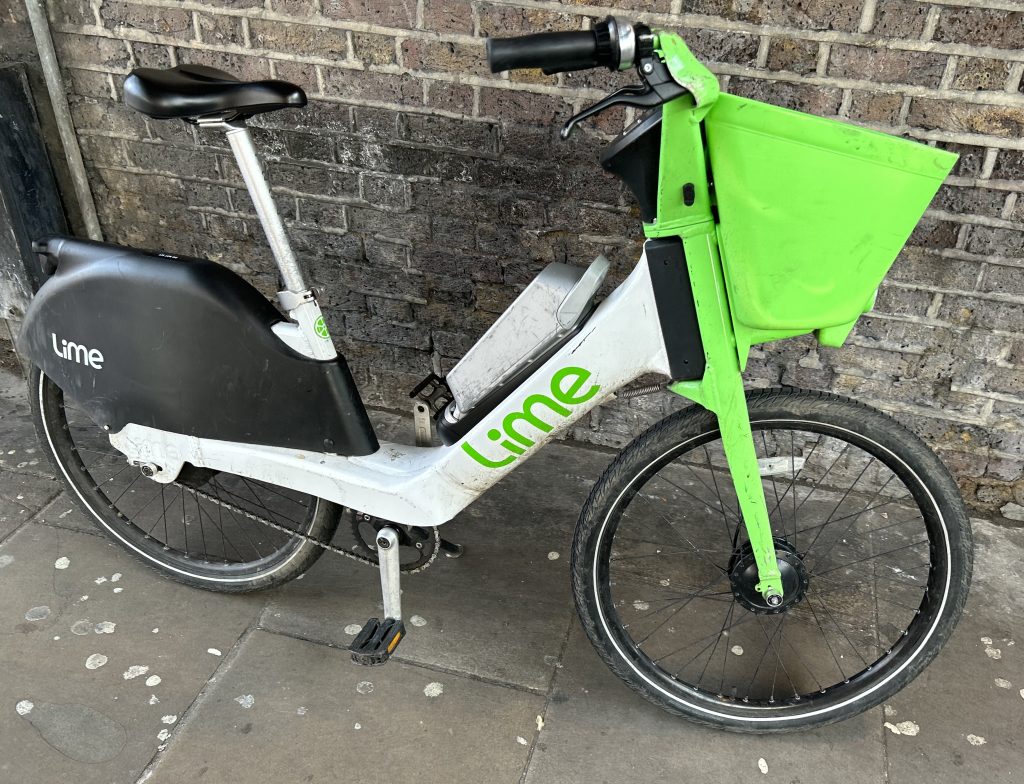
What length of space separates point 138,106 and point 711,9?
1.31 metres

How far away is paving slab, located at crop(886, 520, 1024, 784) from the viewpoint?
180 cm

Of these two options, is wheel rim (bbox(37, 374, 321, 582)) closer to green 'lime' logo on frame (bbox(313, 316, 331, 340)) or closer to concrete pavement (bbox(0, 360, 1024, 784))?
concrete pavement (bbox(0, 360, 1024, 784))

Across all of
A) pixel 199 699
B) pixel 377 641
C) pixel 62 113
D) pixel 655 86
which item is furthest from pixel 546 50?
pixel 62 113

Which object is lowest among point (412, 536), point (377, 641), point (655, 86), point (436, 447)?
point (377, 641)

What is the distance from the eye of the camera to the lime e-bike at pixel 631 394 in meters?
1.35

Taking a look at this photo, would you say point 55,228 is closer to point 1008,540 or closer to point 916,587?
point 916,587

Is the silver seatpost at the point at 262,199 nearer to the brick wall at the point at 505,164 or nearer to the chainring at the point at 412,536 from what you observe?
the chainring at the point at 412,536

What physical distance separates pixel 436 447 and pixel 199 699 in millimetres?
795

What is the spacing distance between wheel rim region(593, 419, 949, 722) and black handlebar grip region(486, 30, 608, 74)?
76 centimetres

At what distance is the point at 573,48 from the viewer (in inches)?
51.7

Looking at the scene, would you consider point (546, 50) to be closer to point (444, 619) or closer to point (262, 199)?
point (262, 199)

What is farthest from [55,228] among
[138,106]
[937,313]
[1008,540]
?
[1008,540]

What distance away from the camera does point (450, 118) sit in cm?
226

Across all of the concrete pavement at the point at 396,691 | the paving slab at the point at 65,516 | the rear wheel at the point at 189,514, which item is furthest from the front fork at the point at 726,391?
the paving slab at the point at 65,516
